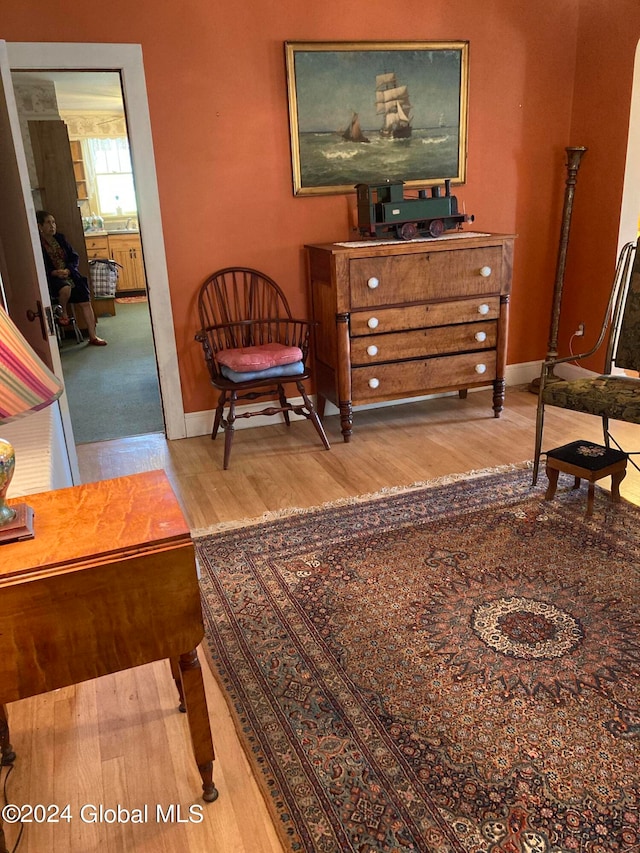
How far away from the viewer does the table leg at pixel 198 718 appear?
4.76ft

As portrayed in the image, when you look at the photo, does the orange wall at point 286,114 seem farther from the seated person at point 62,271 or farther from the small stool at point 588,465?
the seated person at point 62,271

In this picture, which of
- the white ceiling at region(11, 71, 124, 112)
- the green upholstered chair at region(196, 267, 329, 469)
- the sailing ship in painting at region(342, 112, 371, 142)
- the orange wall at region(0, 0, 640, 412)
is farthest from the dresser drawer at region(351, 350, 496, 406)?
the white ceiling at region(11, 71, 124, 112)

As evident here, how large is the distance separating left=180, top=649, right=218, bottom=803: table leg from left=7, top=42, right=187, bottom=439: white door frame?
2.45 meters

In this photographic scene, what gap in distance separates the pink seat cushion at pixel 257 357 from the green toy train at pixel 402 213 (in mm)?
797

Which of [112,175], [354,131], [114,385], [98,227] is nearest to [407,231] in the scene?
[354,131]

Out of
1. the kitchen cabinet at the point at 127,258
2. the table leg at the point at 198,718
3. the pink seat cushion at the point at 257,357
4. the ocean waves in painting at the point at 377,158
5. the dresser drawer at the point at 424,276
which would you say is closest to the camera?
the table leg at the point at 198,718

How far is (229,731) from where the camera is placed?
175 centimetres

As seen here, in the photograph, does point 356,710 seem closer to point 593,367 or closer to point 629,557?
point 629,557

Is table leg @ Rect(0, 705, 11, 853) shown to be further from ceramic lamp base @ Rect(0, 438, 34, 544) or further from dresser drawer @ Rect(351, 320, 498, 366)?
dresser drawer @ Rect(351, 320, 498, 366)

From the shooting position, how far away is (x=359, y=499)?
2955mm

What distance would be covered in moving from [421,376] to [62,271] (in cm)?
367

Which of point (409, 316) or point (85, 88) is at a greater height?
point (85, 88)

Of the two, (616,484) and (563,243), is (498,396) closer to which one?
(563,243)

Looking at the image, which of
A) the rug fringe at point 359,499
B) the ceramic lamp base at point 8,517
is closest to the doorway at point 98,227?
the rug fringe at point 359,499
